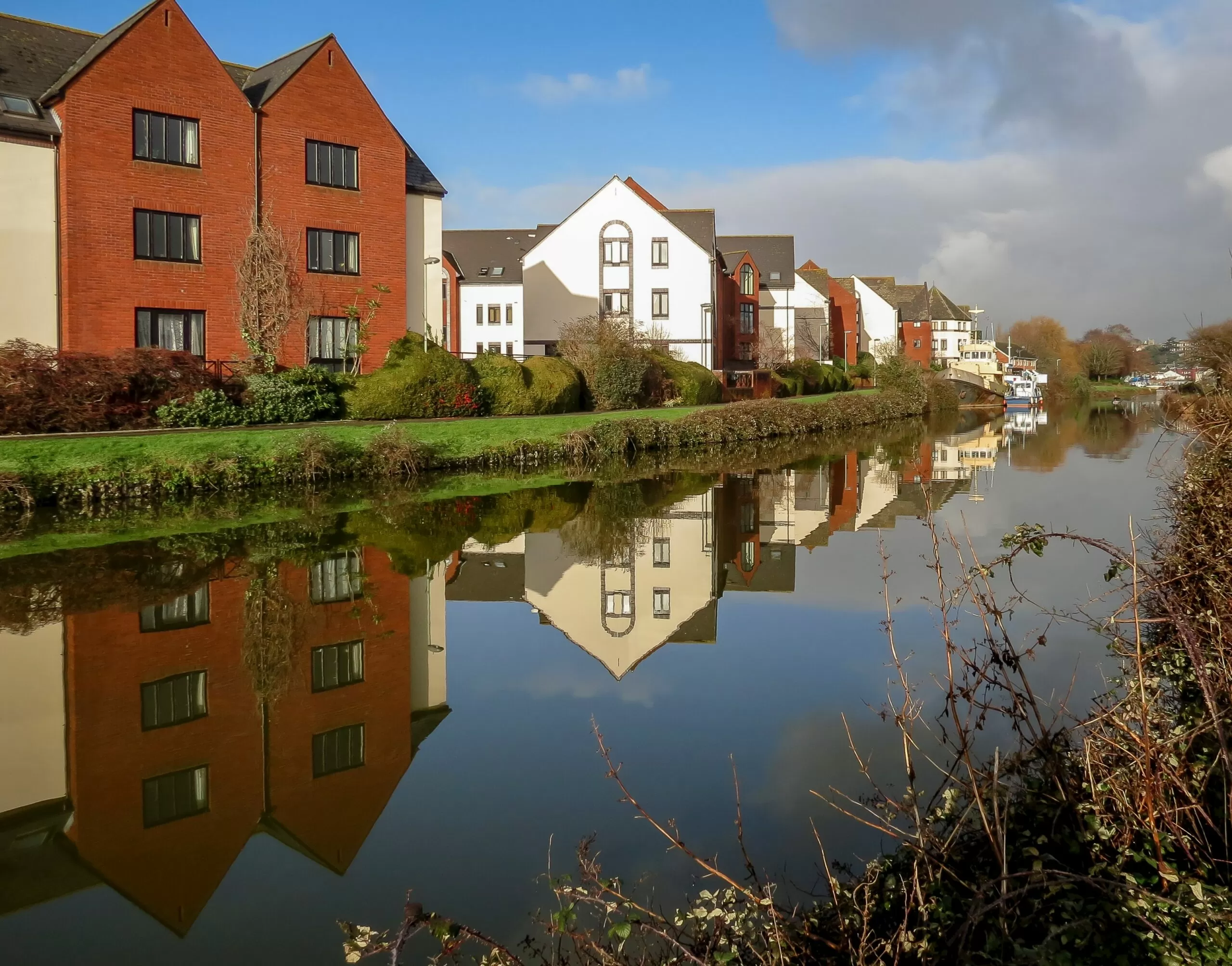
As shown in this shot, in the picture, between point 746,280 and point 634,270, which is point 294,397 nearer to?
point 634,270

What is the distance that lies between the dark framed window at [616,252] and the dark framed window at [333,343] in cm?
2520

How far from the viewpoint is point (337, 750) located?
6.77 metres

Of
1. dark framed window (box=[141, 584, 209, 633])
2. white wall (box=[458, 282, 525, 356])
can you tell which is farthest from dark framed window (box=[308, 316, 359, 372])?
white wall (box=[458, 282, 525, 356])

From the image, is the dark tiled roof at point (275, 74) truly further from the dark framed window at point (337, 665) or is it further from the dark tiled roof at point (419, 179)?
the dark framed window at point (337, 665)

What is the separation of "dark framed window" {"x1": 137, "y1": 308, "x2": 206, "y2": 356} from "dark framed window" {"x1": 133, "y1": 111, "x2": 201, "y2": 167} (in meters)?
4.03

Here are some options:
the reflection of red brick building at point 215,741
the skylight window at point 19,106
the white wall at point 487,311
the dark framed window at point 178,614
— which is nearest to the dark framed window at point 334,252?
the skylight window at point 19,106

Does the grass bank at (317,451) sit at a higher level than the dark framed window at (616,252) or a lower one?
lower

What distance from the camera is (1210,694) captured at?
372cm

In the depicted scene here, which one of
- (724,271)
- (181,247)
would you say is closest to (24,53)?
(181,247)

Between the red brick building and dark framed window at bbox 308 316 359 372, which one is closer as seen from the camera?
the red brick building

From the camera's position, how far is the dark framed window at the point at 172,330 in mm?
27672

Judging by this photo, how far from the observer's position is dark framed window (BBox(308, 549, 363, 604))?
1113cm

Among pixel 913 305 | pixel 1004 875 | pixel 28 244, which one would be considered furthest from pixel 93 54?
pixel 913 305

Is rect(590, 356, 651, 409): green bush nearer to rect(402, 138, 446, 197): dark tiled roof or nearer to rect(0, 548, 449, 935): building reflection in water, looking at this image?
rect(402, 138, 446, 197): dark tiled roof
